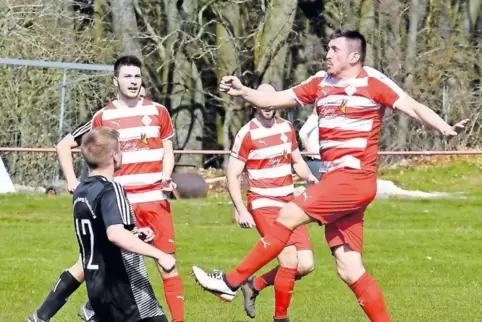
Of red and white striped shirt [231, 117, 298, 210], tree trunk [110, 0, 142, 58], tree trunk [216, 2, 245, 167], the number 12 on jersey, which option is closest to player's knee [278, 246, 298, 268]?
red and white striped shirt [231, 117, 298, 210]

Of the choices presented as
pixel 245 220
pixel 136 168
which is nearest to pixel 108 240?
pixel 136 168

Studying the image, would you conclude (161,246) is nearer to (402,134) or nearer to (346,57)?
(346,57)

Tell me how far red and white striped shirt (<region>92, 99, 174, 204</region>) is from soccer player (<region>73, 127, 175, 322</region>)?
2.16 m

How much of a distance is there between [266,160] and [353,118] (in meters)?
1.81

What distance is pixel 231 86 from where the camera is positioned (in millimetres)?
7180

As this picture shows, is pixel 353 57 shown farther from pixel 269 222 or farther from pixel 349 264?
pixel 269 222

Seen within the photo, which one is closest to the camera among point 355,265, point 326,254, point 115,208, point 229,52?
point 115,208

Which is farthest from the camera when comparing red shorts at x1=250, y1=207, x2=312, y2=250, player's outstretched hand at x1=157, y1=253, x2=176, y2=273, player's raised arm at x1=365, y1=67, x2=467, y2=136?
red shorts at x1=250, y1=207, x2=312, y2=250

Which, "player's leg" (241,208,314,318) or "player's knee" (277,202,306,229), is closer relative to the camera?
"player's knee" (277,202,306,229)

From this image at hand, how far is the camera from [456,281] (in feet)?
37.8

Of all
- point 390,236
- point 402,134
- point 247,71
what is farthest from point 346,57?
point 247,71

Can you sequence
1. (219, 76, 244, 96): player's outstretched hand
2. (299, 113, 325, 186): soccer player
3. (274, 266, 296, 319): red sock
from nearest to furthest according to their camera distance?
(219, 76, 244, 96): player's outstretched hand < (274, 266, 296, 319): red sock < (299, 113, 325, 186): soccer player

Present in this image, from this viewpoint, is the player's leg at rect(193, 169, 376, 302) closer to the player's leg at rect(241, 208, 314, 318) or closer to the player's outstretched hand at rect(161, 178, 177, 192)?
the player's outstretched hand at rect(161, 178, 177, 192)

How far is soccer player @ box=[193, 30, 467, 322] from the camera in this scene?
7.16 meters
